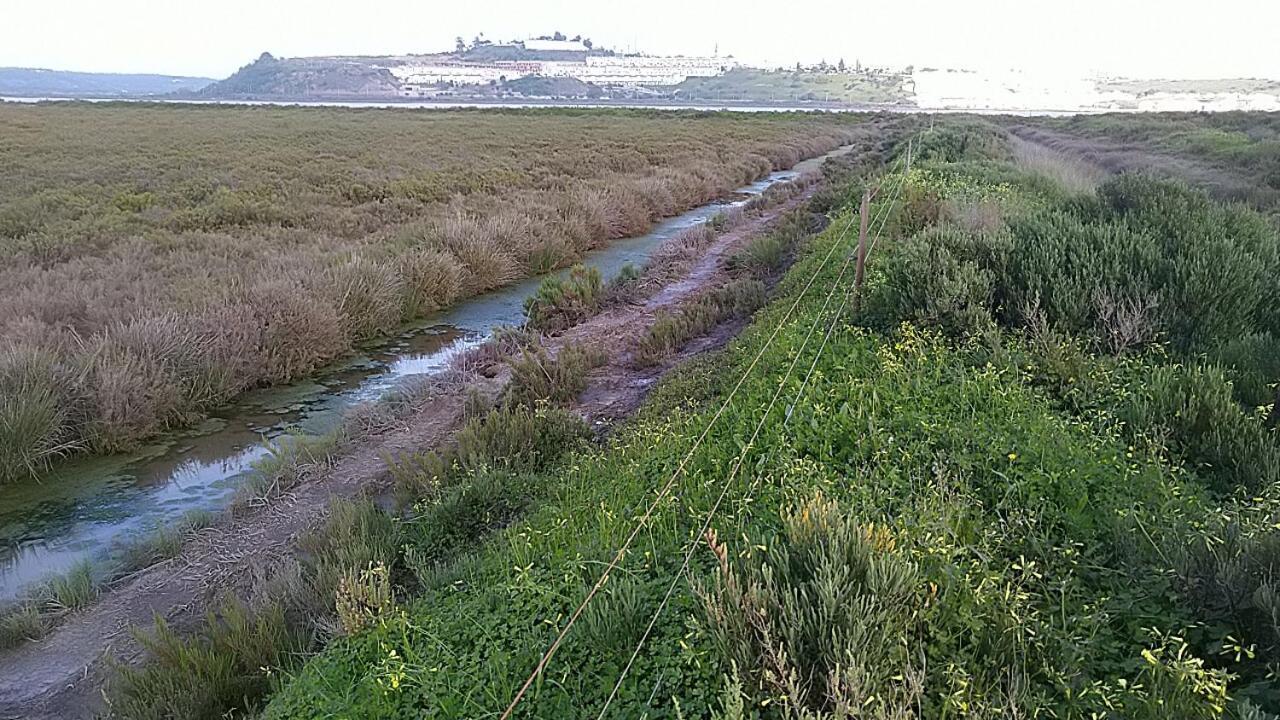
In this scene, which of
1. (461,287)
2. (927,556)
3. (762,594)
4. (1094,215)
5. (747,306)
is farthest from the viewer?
(461,287)

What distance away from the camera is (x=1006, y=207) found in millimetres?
13141

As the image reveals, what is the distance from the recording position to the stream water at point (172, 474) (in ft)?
22.3

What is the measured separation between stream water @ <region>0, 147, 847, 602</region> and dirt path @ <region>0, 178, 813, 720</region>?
908 millimetres

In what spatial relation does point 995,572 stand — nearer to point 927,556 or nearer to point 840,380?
point 927,556

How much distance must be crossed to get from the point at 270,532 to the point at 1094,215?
440 inches

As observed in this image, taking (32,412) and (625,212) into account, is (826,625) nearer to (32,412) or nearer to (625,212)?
(32,412)

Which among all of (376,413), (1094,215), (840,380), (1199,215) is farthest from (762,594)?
(1094,215)

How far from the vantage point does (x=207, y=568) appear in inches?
246

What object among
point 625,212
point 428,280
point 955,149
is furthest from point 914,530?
point 955,149

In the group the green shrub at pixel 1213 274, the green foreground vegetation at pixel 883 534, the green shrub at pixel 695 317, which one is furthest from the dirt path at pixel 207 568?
the green shrub at pixel 1213 274

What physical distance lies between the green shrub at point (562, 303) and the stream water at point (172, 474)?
1.45 meters

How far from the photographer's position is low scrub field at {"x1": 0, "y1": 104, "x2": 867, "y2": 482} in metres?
8.73

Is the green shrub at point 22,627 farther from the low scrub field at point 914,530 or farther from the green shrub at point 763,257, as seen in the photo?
the green shrub at point 763,257

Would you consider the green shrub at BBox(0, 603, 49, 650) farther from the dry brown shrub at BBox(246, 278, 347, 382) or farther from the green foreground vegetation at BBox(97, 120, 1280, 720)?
the dry brown shrub at BBox(246, 278, 347, 382)
